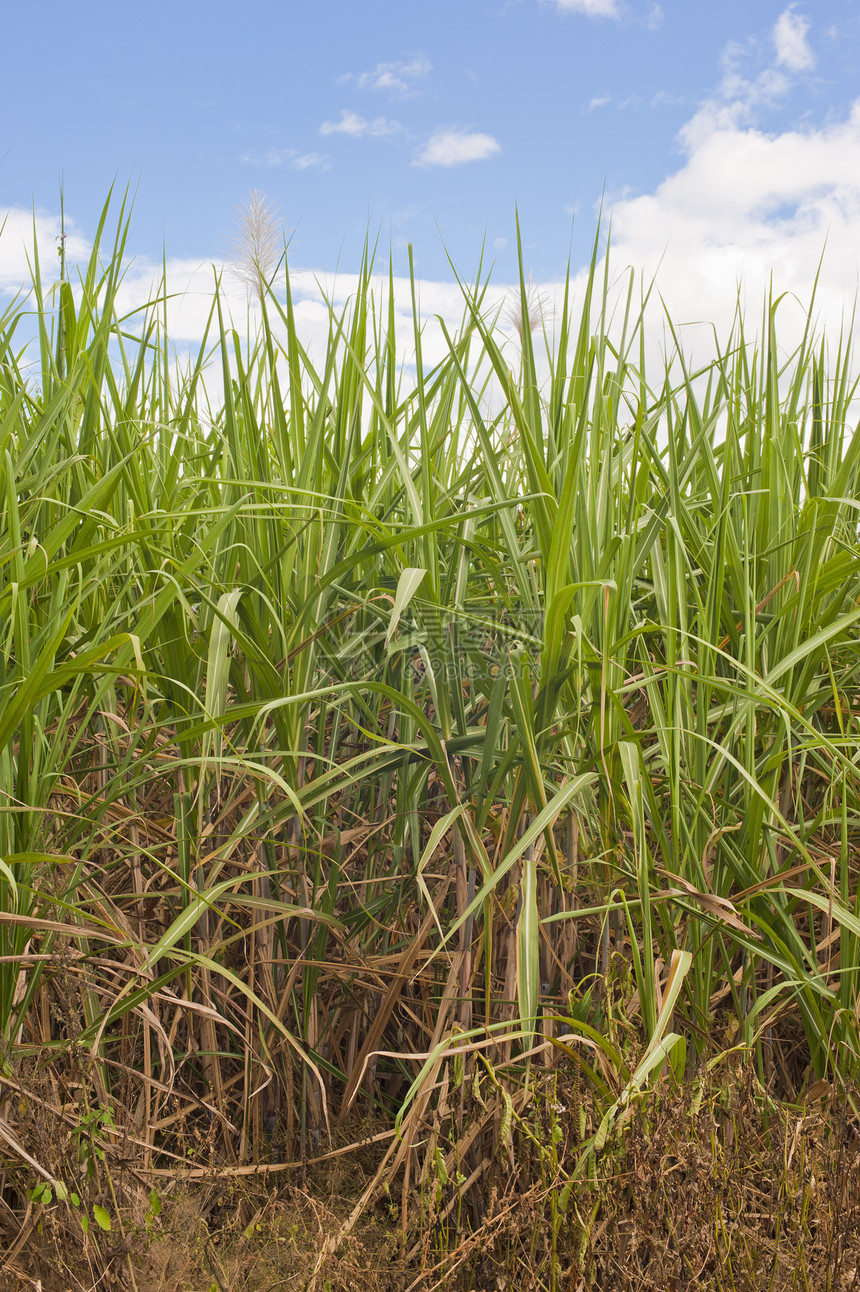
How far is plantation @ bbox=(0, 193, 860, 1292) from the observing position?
1147 mm

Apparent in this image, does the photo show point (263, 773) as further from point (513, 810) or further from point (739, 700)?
point (739, 700)

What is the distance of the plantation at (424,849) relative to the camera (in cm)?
115

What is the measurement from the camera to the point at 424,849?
4.66ft

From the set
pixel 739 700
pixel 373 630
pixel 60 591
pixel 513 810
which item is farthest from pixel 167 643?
pixel 739 700

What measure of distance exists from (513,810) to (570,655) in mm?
239

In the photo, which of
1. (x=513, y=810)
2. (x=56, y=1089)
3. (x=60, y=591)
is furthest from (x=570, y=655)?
(x=56, y=1089)

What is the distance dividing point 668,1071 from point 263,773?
27.7 inches

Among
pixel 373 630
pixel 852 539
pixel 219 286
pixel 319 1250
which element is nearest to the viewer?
pixel 319 1250

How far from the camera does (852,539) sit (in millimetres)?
1867

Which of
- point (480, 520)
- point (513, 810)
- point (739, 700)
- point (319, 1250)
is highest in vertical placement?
point (480, 520)

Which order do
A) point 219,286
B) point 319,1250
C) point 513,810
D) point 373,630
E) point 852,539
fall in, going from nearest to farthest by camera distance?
point 319,1250 → point 513,810 → point 373,630 → point 219,286 → point 852,539

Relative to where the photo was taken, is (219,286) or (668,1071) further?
(219,286)

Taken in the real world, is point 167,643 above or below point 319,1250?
above

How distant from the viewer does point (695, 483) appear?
6.04ft
